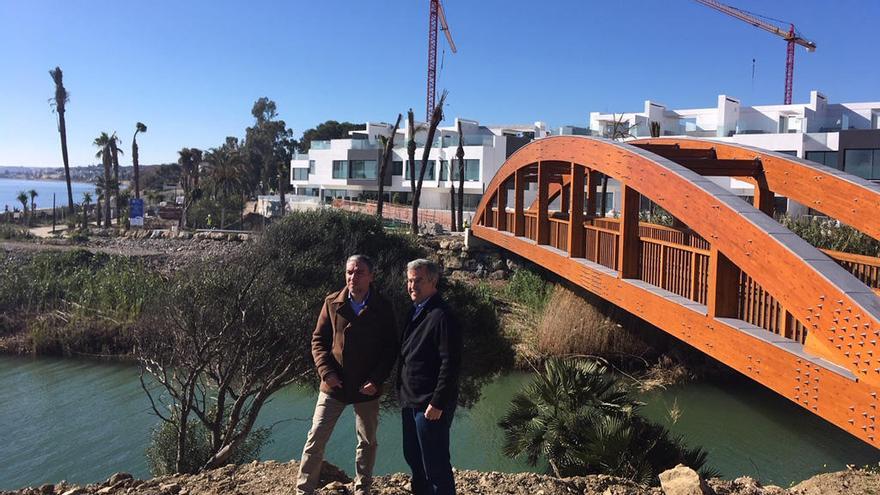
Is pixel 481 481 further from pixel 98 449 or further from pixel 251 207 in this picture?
pixel 251 207

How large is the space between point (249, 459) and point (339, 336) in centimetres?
503

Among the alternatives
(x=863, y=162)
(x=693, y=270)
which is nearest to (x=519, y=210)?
(x=693, y=270)

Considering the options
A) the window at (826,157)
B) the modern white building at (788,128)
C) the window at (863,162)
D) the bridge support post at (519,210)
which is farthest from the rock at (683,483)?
the window at (826,157)

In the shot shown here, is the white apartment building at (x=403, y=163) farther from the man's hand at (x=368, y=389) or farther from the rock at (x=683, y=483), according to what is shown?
the man's hand at (x=368, y=389)

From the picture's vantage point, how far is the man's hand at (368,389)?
4.06 m

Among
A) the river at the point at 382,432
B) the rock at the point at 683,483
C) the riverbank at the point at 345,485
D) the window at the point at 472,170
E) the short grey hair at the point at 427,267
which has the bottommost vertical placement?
the river at the point at 382,432

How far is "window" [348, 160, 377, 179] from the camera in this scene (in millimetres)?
47891

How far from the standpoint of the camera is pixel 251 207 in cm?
5675

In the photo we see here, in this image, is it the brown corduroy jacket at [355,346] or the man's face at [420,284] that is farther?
the brown corduroy jacket at [355,346]

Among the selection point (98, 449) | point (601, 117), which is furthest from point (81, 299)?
point (601, 117)

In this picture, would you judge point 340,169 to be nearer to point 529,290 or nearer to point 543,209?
point 529,290

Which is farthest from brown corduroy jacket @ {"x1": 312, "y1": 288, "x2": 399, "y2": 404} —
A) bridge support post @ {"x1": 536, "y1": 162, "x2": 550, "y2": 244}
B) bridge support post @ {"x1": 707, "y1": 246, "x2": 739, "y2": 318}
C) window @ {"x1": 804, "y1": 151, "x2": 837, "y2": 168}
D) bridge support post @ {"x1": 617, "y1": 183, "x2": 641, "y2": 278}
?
window @ {"x1": 804, "y1": 151, "x2": 837, "y2": 168}

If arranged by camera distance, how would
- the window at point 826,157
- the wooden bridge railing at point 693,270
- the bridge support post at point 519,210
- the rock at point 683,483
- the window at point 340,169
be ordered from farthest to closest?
the window at point 340,169, the window at point 826,157, the bridge support post at point 519,210, the wooden bridge railing at point 693,270, the rock at point 683,483

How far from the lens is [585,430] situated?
6.93 metres
